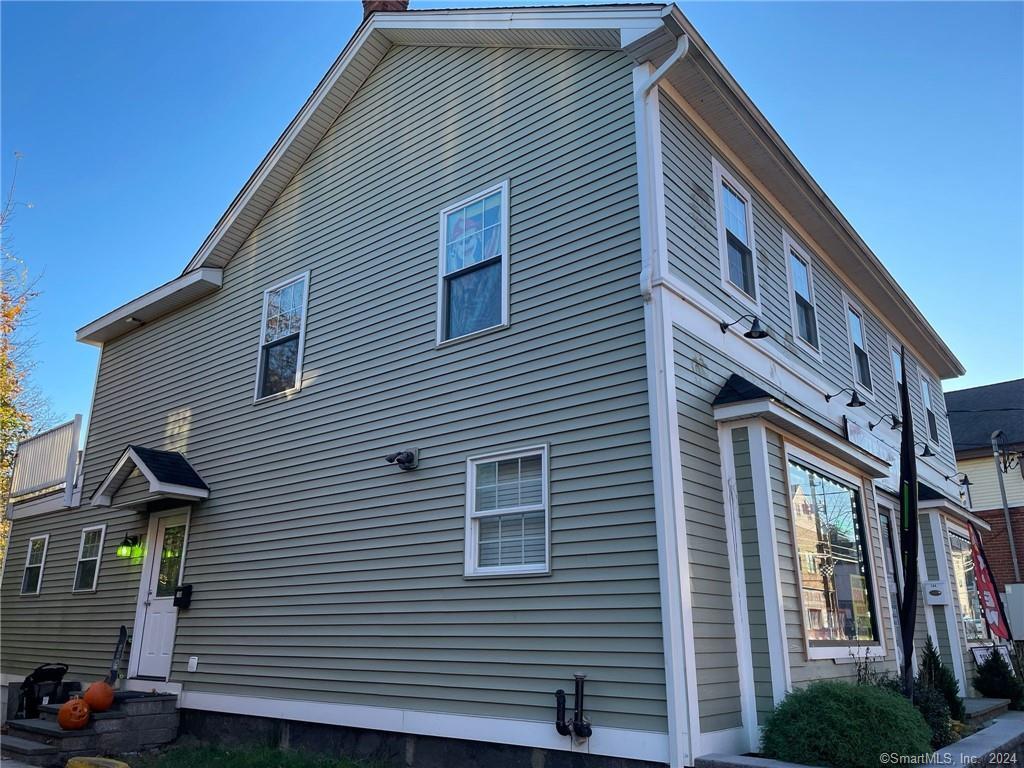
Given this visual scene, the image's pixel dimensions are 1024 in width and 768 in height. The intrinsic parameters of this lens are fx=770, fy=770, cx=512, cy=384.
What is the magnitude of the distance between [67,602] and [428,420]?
8493 millimetres

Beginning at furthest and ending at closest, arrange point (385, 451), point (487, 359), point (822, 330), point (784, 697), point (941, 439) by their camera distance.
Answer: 1. point (941, 439)
2. point (822, 330)
3. point (385, 451)
4. point (487, 359)
5. point (784, 697)

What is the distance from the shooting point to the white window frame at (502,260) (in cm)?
761

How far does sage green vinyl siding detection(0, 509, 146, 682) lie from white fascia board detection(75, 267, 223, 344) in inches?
123

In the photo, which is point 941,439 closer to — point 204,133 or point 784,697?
point 784,697

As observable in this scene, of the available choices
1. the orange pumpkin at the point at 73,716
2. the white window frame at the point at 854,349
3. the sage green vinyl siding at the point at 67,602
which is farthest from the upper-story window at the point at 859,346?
the sage green vinyl siding at the point at 67,602

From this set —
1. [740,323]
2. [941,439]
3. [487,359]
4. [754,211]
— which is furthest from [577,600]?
[941,439]

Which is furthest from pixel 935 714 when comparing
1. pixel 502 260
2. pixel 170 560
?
pixel 170 560

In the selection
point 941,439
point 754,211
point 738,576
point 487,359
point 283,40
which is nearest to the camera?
point 738,576

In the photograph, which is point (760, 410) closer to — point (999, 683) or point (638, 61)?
point (638, 61)

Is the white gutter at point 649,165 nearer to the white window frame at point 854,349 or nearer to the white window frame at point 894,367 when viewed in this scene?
the white window frame at point 854,349

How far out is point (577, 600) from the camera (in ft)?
20.4

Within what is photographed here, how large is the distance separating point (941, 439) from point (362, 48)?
12966 mm

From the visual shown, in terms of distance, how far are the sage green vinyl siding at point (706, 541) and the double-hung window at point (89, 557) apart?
10020mm

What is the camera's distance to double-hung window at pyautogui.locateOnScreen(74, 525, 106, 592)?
12172 millimetres
